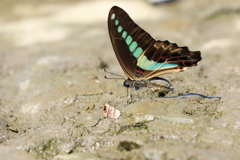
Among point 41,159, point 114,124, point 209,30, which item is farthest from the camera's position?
point 209,30

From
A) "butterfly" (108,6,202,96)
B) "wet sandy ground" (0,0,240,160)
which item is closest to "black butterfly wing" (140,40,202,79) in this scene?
"butterfly" (108,6,202,96)

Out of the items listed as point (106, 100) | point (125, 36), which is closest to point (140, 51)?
point (125, 36)

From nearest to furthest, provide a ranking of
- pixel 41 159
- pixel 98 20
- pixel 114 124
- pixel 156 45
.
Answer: pixel 41 159
pixel 114 124
pixel 156 45
pixel 98 20

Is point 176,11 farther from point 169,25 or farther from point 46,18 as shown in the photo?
point 46,18

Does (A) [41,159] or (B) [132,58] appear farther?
(B) [132,58]

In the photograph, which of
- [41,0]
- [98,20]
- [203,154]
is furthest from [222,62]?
[41,0]

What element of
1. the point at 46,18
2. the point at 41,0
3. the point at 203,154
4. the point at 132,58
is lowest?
the point at 203,154

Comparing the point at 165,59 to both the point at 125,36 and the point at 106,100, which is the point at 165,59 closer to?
the point at 125,36
